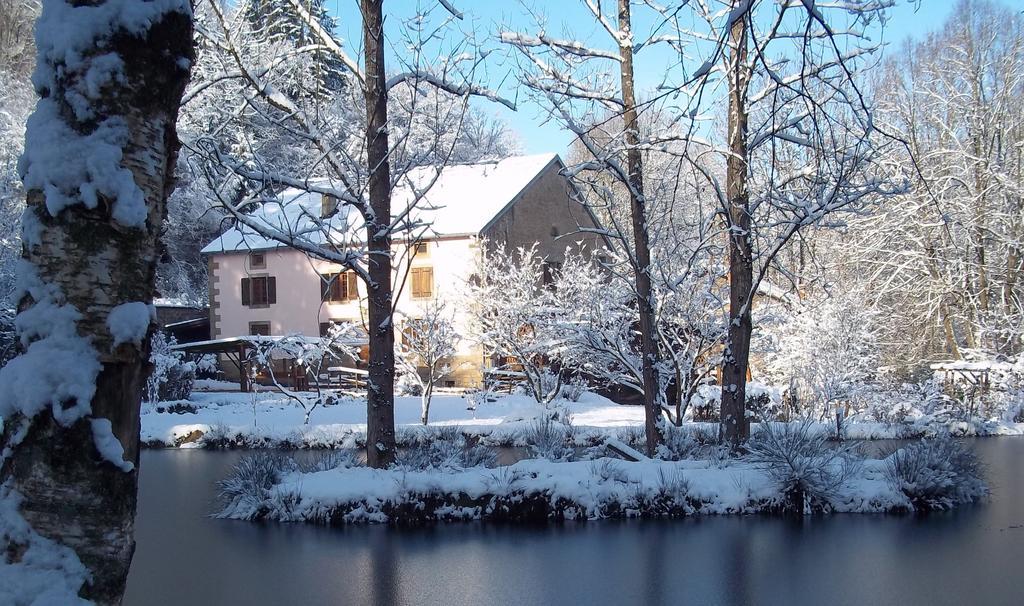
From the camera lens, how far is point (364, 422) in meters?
21.4

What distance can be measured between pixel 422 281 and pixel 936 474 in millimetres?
23385

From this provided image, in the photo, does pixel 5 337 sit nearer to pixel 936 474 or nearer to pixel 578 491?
pixel 578 491

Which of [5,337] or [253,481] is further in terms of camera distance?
[5,337]

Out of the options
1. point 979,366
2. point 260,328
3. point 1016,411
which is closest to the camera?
point 1016,411

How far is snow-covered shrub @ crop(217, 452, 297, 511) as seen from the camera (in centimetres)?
1064

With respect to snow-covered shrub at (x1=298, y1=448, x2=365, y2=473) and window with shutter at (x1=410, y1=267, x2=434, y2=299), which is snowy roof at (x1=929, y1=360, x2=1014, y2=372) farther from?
snow-covered shrub at (x1=298, y1=448, x2=365, y2=473)

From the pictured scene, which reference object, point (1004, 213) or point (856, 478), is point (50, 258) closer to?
point (856, 478)

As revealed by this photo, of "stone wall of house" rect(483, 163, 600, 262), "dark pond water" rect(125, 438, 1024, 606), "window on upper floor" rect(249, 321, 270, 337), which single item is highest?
"stone wall of house" rect(483, 163, 600, 262)

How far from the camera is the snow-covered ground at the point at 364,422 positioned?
61.9 feet

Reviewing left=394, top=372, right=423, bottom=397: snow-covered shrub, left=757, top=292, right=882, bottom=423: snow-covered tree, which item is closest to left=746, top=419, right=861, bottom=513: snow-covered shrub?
left=757, top=292, right=882, bottom=423: snow-covered tree

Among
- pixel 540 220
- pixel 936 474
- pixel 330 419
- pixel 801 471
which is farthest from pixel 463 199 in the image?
pixel 936 474

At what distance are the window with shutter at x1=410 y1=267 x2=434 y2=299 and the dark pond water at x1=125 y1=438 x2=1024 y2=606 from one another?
21420 mm

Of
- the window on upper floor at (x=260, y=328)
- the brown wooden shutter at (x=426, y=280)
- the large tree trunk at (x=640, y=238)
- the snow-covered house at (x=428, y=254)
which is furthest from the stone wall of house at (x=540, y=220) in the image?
the large tree trunk at (x=640, y=238)

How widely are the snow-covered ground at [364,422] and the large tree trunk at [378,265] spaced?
6.72m
